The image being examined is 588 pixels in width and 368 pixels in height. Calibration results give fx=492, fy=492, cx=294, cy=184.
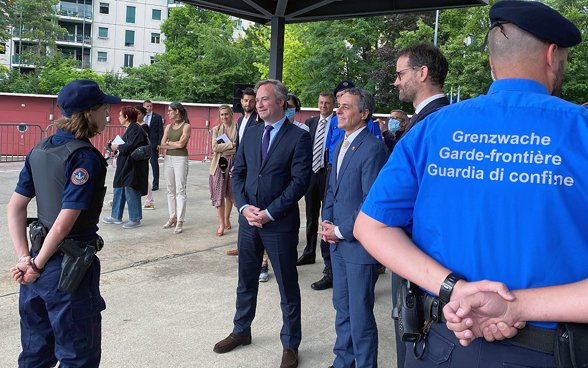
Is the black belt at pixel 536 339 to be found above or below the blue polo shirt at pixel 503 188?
below

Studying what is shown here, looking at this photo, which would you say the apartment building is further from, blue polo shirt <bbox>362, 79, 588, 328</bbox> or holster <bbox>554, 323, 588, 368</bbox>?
holster <bbox>554, 323, 588, 368</bbox>

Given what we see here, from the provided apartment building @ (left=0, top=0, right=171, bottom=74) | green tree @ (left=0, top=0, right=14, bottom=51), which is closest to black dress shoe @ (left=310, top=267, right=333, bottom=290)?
green tree @ (left=0, top=0, right=14, bottom=51)

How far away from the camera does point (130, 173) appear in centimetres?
753

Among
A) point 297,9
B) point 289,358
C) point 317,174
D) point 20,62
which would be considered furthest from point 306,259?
point 20,62

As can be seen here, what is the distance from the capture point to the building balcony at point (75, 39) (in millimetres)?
55406

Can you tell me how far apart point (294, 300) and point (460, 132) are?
8.49 ft

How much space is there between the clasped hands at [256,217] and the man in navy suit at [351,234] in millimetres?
460

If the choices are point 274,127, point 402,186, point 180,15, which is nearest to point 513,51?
point 402,186

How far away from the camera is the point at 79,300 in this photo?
8.21ft

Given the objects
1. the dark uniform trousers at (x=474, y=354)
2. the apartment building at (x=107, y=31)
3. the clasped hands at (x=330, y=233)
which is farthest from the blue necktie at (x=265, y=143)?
the apartment building at (x=107, y=31)

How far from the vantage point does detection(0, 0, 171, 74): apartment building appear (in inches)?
2181

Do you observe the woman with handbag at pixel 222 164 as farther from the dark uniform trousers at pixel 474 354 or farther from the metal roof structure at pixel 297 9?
the dark uniform trousers at pixel 474 354

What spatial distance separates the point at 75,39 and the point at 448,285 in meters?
62.5

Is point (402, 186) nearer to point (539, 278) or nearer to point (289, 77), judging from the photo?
point (539, 278)
